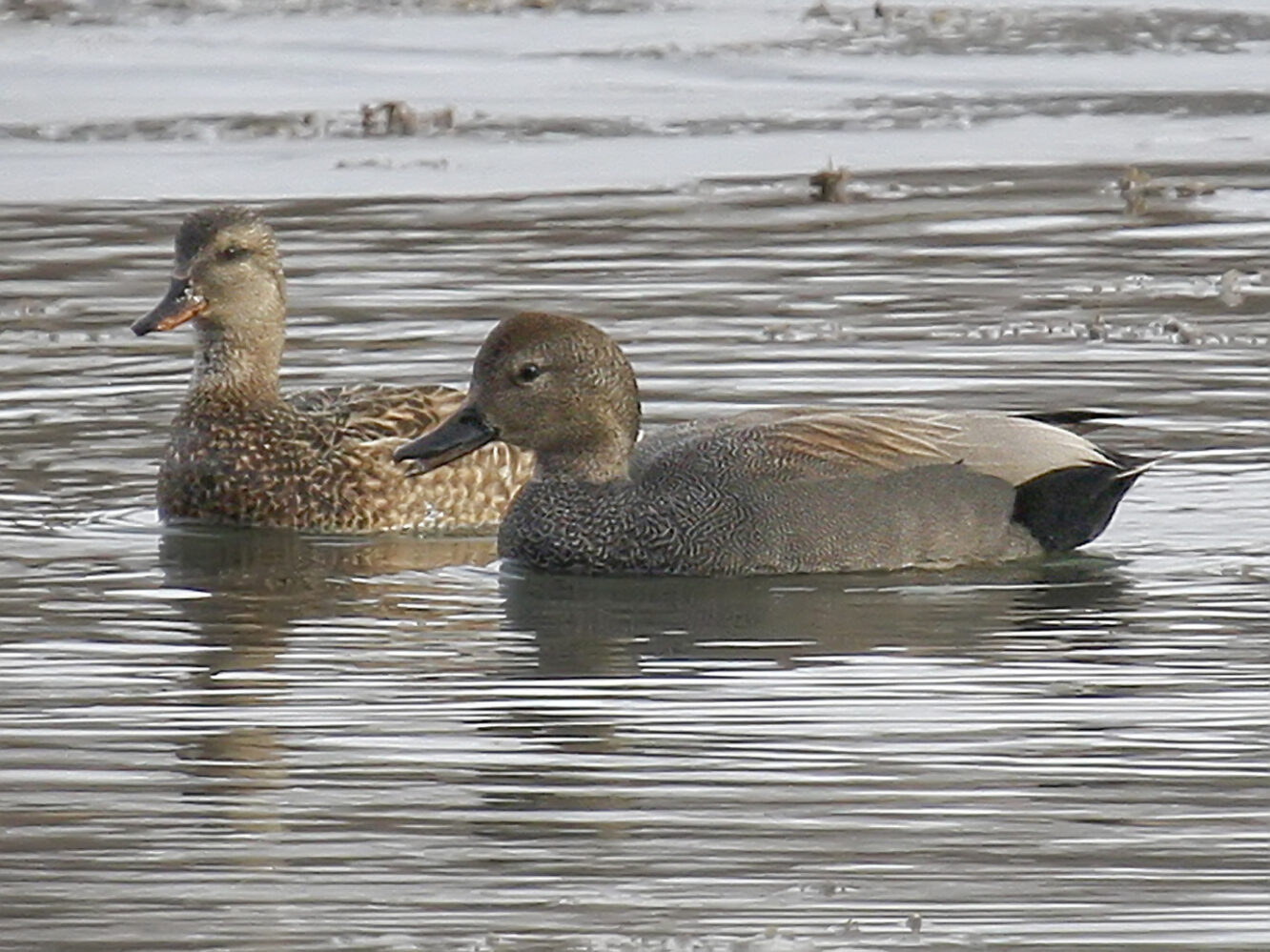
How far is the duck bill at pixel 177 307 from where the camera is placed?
11062 millimetres

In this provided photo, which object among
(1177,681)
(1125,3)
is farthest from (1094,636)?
(1125,3)

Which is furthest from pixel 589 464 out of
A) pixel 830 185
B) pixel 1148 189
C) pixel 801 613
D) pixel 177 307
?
pixel 1148 189

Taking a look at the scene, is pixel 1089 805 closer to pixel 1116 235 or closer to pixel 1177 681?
pixel 1177 681

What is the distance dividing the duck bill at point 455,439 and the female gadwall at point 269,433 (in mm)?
516

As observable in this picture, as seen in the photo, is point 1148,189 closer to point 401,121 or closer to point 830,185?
point 830,185

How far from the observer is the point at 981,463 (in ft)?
32.1

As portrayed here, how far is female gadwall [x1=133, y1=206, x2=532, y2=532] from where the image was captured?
10.6 meters

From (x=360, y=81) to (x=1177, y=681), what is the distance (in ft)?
40.4

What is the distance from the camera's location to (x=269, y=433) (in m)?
10.8

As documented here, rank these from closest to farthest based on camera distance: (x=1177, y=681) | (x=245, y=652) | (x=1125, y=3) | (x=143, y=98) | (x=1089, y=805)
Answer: (x=1089, y=805) → (x=1177, y=681) → (x=245, y=652) → (x=143, y=98) → (x=1125, y=3)

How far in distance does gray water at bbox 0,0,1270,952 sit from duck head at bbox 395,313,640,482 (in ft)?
1.18

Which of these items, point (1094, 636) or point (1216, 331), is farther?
point (1216, 331)

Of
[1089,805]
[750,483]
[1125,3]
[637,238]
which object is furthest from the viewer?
[1125,3]

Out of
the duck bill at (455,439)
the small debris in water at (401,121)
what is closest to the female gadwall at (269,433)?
the duck bill at (455,439)
